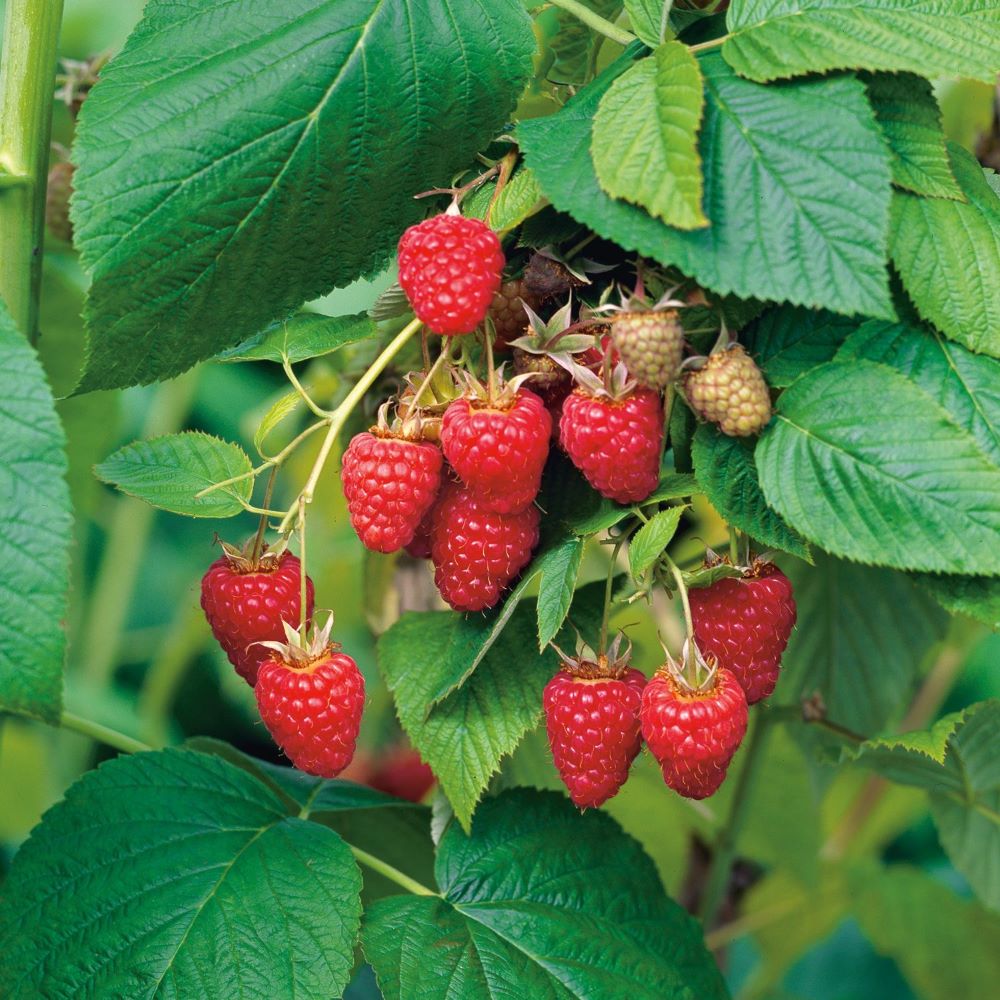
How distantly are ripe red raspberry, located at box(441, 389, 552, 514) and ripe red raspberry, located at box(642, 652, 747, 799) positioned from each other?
0.43 feet

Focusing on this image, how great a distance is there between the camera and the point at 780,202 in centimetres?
59

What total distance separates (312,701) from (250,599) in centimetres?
7

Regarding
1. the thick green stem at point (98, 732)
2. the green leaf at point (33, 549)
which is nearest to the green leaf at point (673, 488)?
the green leaf at point (33, 549)

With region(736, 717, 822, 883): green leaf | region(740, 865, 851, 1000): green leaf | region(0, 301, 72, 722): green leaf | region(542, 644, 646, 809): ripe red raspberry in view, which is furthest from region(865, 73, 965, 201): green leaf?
region(740, 865, 851, 1000): green leaf

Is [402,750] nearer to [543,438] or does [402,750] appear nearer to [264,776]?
[264,776]

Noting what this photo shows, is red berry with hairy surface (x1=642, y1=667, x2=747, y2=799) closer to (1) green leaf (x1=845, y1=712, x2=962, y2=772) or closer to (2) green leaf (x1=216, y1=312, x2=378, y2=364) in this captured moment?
(1) green leaf (x1=845, y1=712, x2=962, y2=772)

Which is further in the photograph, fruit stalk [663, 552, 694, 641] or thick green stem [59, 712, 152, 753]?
thick green stem [59, 712, 152, 753]

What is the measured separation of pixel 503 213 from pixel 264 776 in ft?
1.63

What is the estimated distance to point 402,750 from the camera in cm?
169

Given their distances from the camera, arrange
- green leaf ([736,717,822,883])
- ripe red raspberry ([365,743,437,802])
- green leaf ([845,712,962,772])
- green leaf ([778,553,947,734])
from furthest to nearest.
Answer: ripe red raspberry ([365,743,437,802])
green leaf ([736,717,822,883])
green leaf ([778,553,947,734])
green leaf ([845,712,962,772])

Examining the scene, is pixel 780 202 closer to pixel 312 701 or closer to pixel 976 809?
pixel 312 701

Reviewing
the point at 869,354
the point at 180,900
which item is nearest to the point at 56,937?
the point at 180,900

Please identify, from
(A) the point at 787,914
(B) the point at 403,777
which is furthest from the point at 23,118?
(A) the point at 787,914

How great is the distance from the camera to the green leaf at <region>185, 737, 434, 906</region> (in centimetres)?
92
